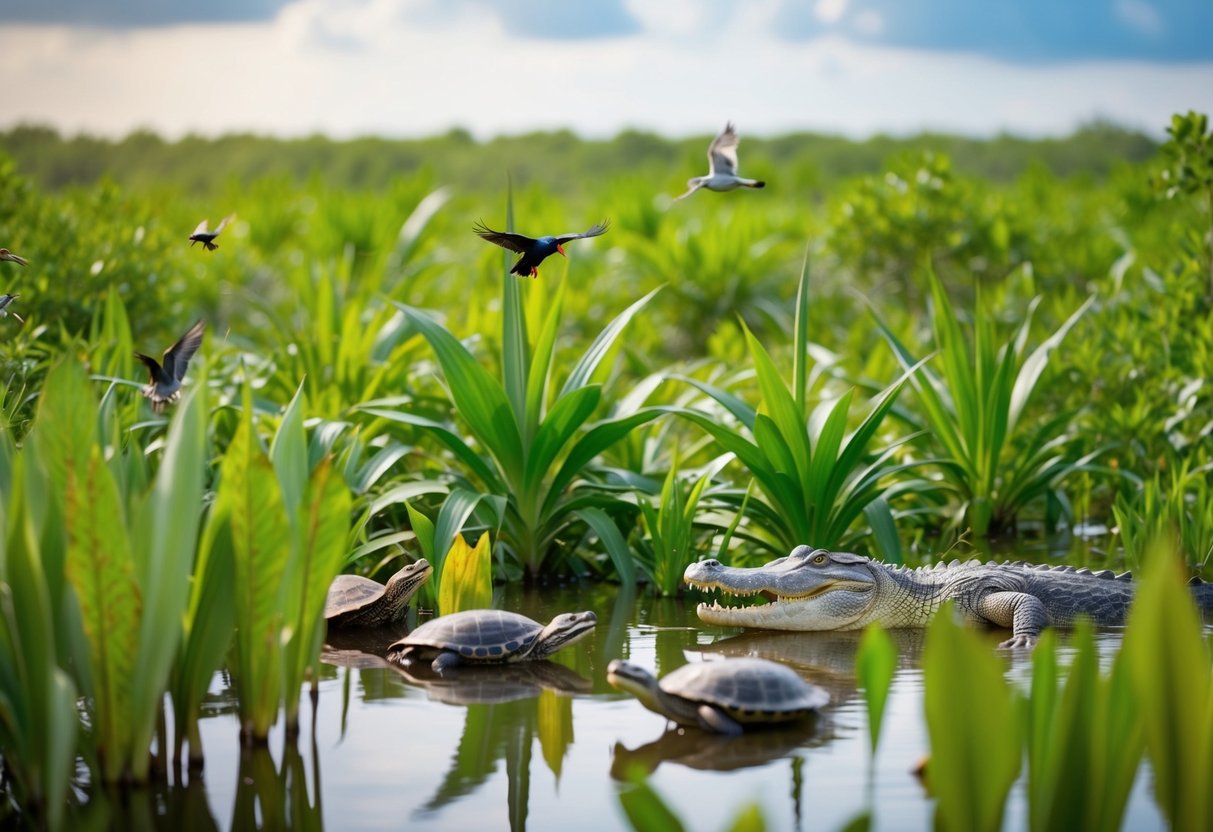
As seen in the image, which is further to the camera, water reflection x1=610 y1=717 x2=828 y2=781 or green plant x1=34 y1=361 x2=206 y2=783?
water reflection x1=610 y1=717 x2=828 y2=781

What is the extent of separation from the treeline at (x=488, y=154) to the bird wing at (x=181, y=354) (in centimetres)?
2475

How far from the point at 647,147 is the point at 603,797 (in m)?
31.3

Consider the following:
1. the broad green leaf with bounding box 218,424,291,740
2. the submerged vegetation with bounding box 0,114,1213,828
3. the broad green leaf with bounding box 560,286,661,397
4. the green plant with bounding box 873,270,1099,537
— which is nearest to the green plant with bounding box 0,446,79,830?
the submerged vegetation with bounding box 0,114,1213,828

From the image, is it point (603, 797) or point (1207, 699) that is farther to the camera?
point (603, 797)

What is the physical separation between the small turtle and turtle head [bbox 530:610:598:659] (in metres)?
0.69

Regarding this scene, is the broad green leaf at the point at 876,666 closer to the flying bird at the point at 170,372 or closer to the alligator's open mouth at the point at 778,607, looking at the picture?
the alligator's open mouth at the point at 778,607

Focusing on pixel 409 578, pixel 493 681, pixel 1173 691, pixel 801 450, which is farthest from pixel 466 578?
pixel 1173 691

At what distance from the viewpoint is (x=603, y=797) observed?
10.5 feet

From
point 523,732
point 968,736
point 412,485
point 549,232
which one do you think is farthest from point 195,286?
point 968,736

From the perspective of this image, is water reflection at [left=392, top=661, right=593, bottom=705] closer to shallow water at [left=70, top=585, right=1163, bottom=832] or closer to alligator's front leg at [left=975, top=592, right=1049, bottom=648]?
shallow water at [left=70, top=585, right=1163, bottom=832]

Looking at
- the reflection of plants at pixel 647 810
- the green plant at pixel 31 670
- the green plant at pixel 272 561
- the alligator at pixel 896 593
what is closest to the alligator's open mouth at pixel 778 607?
the alligator at pixel 896 593

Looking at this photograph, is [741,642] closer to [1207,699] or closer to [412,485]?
[412,485]

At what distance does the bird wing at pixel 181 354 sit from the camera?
4828mm

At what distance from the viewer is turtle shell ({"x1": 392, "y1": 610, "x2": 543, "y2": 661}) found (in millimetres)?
4273
